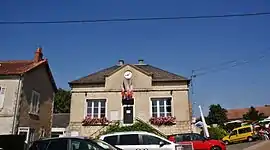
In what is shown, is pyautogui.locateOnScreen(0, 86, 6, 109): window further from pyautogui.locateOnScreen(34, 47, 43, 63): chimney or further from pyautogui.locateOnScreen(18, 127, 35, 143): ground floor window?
pyautogui.locateOnScreen(34, 47, 43, 63): chimney

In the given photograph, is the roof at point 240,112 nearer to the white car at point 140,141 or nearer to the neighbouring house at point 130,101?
the neighbouring house at point 130,101

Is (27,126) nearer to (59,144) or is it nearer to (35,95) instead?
(35,95)

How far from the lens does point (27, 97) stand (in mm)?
23891

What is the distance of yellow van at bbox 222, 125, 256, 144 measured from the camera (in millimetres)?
36125

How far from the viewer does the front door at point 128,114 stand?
25.6 meters

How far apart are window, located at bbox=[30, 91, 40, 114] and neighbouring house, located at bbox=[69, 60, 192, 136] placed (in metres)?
3.07

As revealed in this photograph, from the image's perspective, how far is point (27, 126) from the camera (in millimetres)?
23609

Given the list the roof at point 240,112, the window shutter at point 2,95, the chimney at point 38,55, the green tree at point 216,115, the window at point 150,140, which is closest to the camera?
the window at point 150,140

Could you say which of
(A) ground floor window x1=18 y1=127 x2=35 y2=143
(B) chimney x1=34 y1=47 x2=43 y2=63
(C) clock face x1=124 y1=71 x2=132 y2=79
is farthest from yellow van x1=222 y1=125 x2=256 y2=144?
(B) chimney x1=34 y1=47 x2=43 y2=63

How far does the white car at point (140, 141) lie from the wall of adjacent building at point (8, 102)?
10.9 m

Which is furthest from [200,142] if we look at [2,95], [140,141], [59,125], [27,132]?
[59,125]

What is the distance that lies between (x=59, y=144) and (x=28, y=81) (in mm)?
15439

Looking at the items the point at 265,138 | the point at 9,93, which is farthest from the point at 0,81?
the point at 265,138

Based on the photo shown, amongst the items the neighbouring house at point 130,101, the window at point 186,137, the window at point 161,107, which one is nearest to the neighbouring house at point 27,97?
the neighbouring house at point 130,101
